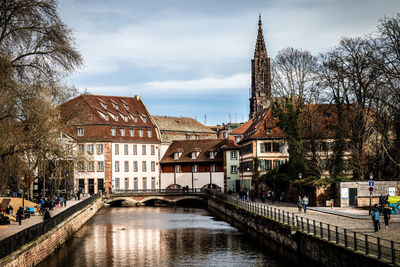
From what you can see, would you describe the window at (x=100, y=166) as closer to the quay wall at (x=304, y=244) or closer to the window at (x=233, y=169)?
the window at (x=233, y=169)

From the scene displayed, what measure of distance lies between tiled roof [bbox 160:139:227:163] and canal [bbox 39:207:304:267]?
33.7 metres

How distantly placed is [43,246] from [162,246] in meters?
9.02

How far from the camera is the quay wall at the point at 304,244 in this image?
19.3 meters

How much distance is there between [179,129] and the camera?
328 feet

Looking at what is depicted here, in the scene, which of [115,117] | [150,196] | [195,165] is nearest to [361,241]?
[150,196]

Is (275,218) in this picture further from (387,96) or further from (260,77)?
(260,77)

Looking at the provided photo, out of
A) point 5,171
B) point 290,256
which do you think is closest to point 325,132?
point 290,256

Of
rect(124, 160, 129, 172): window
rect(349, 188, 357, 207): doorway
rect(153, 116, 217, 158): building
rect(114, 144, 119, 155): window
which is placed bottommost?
rect(349, 188, 357, 207): doorway

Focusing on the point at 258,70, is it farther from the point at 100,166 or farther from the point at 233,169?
the point at 100,166

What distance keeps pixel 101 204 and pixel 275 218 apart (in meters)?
42.2

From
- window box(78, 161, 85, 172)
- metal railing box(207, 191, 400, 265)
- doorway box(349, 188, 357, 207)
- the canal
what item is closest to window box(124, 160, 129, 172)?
the canal

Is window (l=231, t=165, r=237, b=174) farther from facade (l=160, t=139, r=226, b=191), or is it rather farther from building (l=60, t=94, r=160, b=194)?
building (l=60, t=94, r=160, b=194)

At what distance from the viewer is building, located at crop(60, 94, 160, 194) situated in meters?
77.9

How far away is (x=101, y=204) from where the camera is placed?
232 feet
